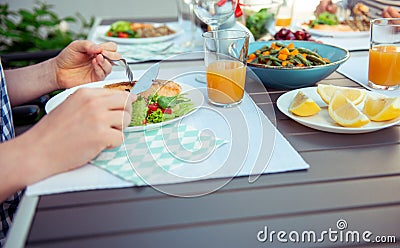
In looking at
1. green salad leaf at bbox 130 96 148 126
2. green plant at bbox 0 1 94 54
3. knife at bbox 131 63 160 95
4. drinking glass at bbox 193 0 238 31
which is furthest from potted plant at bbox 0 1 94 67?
green salad leaf at bbox 130 96 148 126

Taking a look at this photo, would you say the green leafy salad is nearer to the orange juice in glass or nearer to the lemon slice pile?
the orange juice in glass

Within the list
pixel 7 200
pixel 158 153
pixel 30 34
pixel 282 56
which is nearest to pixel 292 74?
pixel 282 56

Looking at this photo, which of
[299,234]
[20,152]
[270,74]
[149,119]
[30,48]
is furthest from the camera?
[30,48]

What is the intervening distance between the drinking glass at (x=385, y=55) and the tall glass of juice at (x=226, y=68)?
396mm

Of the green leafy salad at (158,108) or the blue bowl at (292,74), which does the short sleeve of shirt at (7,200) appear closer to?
the green leafy salad at (158,108)

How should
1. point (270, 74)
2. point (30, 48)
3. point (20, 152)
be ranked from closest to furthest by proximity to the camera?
point (20, 152), point (270, 74), point (30, 48)

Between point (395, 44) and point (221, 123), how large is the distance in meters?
0.61

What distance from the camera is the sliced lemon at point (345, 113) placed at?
0.96m

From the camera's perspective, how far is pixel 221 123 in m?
1.03

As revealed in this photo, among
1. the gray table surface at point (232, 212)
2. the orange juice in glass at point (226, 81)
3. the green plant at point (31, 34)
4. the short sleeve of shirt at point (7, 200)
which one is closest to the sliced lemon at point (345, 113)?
the gray table surface at point (232, 212)

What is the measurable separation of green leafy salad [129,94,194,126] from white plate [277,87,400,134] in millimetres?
225

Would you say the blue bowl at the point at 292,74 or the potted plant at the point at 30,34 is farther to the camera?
the potted plant at the point at 30,34

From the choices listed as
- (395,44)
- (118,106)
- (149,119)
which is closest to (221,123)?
(149,119)

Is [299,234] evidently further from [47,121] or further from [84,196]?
[47,121]
